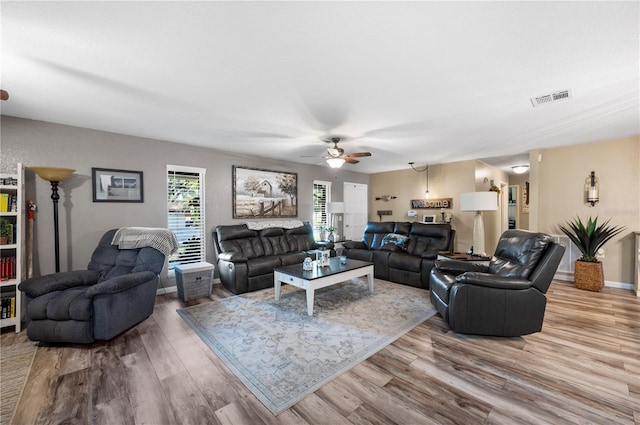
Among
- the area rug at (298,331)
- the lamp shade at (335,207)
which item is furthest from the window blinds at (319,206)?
the area rug at (298,331)

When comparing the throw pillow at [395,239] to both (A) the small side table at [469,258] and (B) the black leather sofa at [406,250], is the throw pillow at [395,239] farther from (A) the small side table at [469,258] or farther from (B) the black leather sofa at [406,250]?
(A) the small side table at [469,258]

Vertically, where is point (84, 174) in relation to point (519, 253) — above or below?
above

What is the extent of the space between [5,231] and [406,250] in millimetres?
5778

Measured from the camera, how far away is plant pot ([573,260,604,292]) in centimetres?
420

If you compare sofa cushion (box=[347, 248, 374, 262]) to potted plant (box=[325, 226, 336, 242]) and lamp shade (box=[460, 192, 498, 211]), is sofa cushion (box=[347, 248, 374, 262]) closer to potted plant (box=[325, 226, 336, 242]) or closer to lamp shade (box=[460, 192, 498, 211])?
potted plant (box=[325, 226, 336, 242])

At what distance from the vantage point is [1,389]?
77.7 inches

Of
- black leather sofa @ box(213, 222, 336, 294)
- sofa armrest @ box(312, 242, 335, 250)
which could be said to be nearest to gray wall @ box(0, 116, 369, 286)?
black leather sofa @ box(213, 222, 336, 294)

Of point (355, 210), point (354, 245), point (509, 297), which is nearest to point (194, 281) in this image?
point (354, 245)

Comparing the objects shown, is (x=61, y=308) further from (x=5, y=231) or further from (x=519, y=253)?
(x=519, y=253)

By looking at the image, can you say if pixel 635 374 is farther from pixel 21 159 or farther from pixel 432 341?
pixel 21 159

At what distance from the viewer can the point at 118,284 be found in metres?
2.62

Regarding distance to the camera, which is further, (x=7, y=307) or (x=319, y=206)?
(x=319, y=206)

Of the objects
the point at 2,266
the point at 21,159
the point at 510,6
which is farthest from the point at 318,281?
the point at 21,159

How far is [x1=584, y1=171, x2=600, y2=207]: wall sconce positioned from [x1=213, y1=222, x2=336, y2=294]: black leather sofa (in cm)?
477
